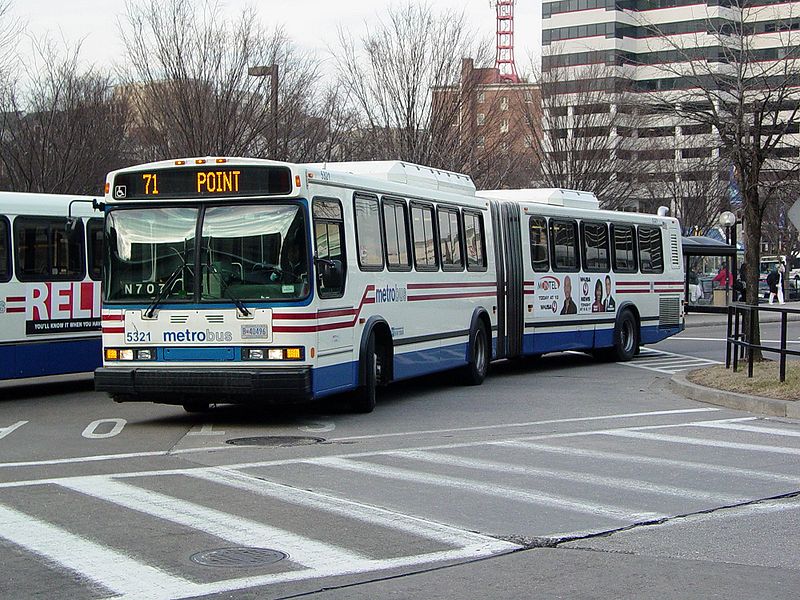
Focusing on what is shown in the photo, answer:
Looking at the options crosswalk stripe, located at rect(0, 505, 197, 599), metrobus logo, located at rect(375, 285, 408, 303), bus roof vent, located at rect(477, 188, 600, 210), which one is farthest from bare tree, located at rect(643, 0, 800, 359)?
crosswalk stripe, located at rect(0, 505, 197, 599)

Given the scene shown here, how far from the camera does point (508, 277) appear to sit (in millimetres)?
21016

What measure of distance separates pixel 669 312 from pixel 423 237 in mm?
10471

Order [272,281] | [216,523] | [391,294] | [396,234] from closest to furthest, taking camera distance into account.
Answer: [216,523] < [272,281] < [391,294] < [396,234]

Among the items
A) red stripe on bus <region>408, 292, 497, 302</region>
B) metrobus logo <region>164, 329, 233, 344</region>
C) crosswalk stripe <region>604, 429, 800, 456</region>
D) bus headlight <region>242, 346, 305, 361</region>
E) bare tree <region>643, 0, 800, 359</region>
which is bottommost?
crosswalk stripe <region>604, 429, 800, 456</region>

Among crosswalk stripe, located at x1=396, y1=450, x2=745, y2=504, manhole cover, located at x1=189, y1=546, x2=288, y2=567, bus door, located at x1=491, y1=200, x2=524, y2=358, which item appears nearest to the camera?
manhole cover, located at x1=189, y1=546, x2=288, y2=567

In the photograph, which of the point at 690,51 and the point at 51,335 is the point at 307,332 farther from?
the point at 690,51

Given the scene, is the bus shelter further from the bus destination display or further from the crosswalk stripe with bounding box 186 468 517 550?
the crosswalk stripe with bounding box 186 468 517 550

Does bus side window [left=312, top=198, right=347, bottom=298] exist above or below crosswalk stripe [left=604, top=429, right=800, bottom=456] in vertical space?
above

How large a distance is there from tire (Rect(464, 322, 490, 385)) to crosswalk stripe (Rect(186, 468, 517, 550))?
351 inches

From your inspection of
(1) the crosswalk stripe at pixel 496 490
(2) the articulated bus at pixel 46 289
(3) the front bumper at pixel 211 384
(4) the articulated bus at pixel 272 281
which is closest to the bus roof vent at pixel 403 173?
(4) the articulated bus at pixel 272 281

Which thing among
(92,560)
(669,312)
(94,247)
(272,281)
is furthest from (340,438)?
(669,312)

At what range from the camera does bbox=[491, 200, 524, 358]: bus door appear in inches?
815

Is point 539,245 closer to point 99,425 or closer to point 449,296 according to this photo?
point 449,296

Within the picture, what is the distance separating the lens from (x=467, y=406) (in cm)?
1666
